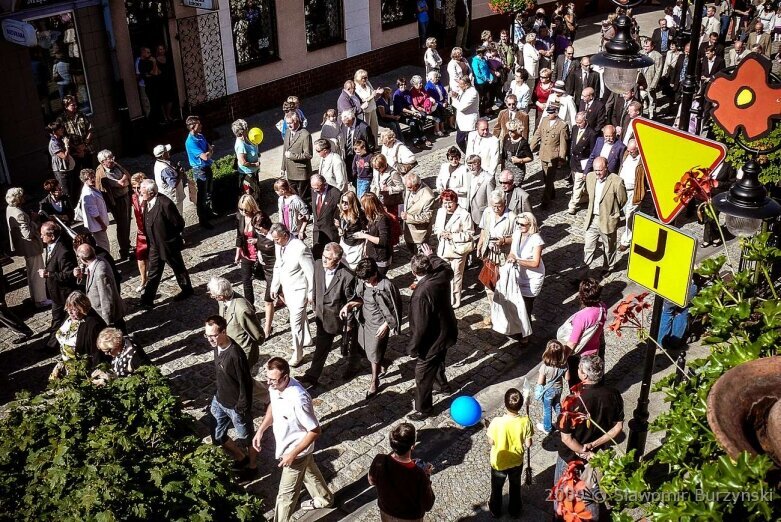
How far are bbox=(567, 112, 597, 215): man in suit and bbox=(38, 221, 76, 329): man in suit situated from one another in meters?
8.17

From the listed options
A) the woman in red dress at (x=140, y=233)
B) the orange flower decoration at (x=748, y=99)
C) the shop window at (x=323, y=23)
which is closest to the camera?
the orange flower decoration at (x=748, y=99)

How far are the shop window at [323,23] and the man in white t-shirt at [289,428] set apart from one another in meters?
15.2

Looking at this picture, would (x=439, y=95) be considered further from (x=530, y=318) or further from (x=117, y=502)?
(x=117, y=502)

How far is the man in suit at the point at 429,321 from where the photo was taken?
30.2 ft

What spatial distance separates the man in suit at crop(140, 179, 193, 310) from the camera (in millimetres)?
11695

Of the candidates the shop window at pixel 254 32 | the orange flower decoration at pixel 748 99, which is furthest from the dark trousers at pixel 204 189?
the orange flower decoration at pixel 748 99

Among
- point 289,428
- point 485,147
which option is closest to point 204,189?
point 485,147

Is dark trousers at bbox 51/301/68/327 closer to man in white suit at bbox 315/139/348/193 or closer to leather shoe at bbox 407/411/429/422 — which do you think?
man in white suit at bbox 315/139/348/193

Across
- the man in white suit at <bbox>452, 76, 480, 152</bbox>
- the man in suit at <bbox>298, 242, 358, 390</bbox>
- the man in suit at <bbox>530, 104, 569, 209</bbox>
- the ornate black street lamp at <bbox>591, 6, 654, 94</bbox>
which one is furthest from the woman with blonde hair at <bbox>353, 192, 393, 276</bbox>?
the man in white suit at <bbox>452, 76, 480, 152</bbox>

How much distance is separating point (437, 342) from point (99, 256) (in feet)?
14.0

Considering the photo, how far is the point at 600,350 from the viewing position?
966cm

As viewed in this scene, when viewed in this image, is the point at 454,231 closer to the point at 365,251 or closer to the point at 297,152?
the point at 365,251

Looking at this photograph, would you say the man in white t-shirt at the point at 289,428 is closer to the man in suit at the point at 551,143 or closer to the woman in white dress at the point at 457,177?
the woman in white dress at the point at 457,177

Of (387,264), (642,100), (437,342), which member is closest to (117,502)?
(437,342)
